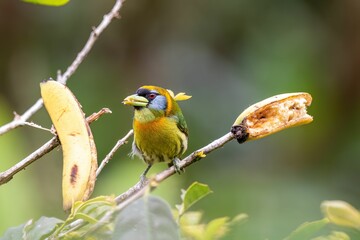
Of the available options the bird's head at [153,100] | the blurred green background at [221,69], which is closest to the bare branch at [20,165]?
the bird's head at [153,100]

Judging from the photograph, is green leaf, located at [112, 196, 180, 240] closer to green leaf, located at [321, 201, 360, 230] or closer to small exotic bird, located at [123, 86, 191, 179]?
green leaf, located at [321, 201, 360, 230]

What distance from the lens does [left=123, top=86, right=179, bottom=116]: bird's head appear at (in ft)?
6.15

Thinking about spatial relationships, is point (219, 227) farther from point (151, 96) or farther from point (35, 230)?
point (151, 96)

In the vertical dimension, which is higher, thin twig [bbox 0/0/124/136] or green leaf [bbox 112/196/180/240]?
thin twig [bbox 0/0/124/136]

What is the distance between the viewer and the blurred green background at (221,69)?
14.6 feet

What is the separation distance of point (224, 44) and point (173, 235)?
4222mm

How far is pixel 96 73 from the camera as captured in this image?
477cm

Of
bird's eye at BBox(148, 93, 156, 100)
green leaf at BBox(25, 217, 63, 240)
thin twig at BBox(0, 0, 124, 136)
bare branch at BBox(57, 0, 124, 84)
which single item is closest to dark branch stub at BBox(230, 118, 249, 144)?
green leaf at BBox(25, 217, 63, 240)

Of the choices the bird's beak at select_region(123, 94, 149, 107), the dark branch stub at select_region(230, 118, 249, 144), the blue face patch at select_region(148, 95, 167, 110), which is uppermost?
the blue face patch at select_region(148, 95, 167, 110)

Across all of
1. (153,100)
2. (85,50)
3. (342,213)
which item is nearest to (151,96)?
(153,100)

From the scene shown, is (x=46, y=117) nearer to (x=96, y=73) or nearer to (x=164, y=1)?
(x=96, y=73)

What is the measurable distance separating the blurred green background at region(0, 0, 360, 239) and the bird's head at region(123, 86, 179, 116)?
76.5 inches

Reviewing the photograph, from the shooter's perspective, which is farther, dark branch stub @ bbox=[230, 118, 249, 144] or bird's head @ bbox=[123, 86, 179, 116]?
bird's head @ bbox=[123, 86, 179, 116]

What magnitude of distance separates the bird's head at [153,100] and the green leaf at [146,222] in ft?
→ 2.96
